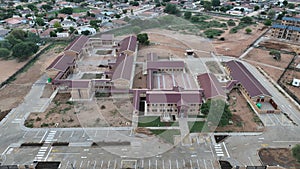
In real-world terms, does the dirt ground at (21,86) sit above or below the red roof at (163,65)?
below

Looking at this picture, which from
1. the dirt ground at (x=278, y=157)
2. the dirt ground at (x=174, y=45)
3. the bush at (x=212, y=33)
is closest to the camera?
the dirt ground at (x=278, y=157)

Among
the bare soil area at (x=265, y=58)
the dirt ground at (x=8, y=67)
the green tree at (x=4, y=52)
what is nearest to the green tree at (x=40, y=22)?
the green tree at (x=4, y=52)

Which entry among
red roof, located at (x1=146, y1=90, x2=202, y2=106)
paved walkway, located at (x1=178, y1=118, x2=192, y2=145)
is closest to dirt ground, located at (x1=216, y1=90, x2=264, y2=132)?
paved walkway, located at (x1=178, y1=118, x2=192, y2=145)

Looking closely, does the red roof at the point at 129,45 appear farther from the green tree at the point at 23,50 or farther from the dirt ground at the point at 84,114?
the green tree at the point at 23,50

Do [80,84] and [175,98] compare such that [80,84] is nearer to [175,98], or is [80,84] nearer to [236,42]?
[175,98]

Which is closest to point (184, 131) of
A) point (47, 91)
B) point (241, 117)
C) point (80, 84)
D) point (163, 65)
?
point (241, 117)

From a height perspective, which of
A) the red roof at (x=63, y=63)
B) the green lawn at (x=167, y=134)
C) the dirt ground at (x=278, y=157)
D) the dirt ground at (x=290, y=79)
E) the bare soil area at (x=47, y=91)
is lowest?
the dirt ground at (x=278, y=157)

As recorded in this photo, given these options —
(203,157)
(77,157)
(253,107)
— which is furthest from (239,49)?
(77,157)

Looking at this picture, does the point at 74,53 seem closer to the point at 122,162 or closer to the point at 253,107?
the point at 122,162
